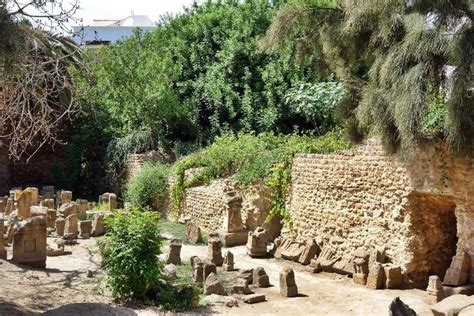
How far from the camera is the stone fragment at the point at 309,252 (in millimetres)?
12781

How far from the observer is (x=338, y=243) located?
12547 mm

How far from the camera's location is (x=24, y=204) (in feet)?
52.6

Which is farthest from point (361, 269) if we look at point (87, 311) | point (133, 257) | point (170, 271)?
point (87, 311)

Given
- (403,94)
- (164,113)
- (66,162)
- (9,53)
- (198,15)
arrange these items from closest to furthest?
1. (9,53)
2. (403,94)
3. (164,113)
4. (198,15)
5. (66,162)

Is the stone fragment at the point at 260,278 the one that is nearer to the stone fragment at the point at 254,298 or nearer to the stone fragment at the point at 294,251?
the stone fragment at the point at 254,298

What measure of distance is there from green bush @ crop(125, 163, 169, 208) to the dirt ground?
655 cm

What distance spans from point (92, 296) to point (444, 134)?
603cm

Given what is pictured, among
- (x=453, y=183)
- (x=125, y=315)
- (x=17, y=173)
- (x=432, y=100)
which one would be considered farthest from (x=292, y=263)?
(x=17, y=173)

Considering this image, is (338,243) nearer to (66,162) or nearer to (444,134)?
(444,134)

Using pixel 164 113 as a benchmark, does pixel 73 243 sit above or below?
below

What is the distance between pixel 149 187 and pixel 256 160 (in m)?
4.87

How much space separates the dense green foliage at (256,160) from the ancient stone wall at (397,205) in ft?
2.97

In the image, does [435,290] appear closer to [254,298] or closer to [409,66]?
[254,298]

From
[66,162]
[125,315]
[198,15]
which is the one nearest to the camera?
[125,315]
